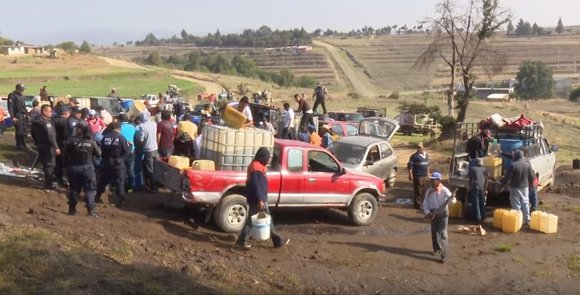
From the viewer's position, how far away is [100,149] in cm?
1166

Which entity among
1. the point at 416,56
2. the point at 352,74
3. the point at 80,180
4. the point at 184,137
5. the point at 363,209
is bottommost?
the point at 352,74

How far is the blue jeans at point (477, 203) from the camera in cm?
1369

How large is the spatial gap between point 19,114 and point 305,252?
9363mm

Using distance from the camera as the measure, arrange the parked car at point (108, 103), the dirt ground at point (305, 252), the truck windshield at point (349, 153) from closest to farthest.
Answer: the dirt ground at point (305, 252), the truck windshield at point (349, 153), the parked car at point (108, 103)

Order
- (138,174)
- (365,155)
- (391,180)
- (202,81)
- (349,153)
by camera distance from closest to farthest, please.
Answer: (138,174)
(365,155)
(349,153)
(391,180)
(202,81)

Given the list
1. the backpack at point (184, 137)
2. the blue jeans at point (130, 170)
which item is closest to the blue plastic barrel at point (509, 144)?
Result: the backpack at point (184, 137)

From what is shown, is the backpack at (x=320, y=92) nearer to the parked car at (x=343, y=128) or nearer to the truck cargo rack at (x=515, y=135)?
the parked car at (x=343, y=128)

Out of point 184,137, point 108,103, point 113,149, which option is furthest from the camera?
point 108,103

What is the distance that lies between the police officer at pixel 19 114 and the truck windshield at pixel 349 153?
7831 mm

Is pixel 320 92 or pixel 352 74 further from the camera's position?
pixel 352 74

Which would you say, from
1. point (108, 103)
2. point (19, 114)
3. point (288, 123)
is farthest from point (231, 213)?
point (108, 103)

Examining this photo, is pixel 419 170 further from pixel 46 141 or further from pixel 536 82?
pixel 536 82

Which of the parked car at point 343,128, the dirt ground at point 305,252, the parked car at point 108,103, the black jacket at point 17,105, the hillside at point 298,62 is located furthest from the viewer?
the hillside at point 298,62

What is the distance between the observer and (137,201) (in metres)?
13.0
